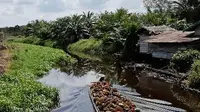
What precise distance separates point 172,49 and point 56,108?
1651 centimetres

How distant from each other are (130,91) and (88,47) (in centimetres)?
3162

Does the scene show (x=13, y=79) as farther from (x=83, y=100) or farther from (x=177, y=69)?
(x=177, y=69)

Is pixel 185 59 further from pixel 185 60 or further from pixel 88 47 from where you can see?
pixel 88 47

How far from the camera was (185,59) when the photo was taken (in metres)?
26.9

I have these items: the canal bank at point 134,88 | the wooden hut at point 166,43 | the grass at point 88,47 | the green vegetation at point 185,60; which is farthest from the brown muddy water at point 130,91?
the grass at point 88,47

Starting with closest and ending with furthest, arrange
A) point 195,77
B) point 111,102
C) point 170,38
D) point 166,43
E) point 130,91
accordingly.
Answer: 1. point 111,102
2. point 195,77
3. point 130,91
4. point 166,43
5. point 170,38

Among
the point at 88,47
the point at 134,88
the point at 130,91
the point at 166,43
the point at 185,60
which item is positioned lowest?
the point at 88,47

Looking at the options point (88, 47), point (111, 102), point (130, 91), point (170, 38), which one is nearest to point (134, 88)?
point (130, 91)

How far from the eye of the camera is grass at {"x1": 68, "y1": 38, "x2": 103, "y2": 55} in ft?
168

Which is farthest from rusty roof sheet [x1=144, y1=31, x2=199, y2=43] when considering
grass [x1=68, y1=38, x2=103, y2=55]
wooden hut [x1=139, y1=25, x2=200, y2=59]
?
grass [x1=68, y1=38, x2=103, y2=55]

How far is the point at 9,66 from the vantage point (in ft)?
89.7

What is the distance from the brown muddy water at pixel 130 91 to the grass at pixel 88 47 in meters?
15.8

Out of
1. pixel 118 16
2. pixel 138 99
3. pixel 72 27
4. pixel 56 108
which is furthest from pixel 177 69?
pixel 72 27

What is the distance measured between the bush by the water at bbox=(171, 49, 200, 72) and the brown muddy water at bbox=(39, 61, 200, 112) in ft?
6.88
